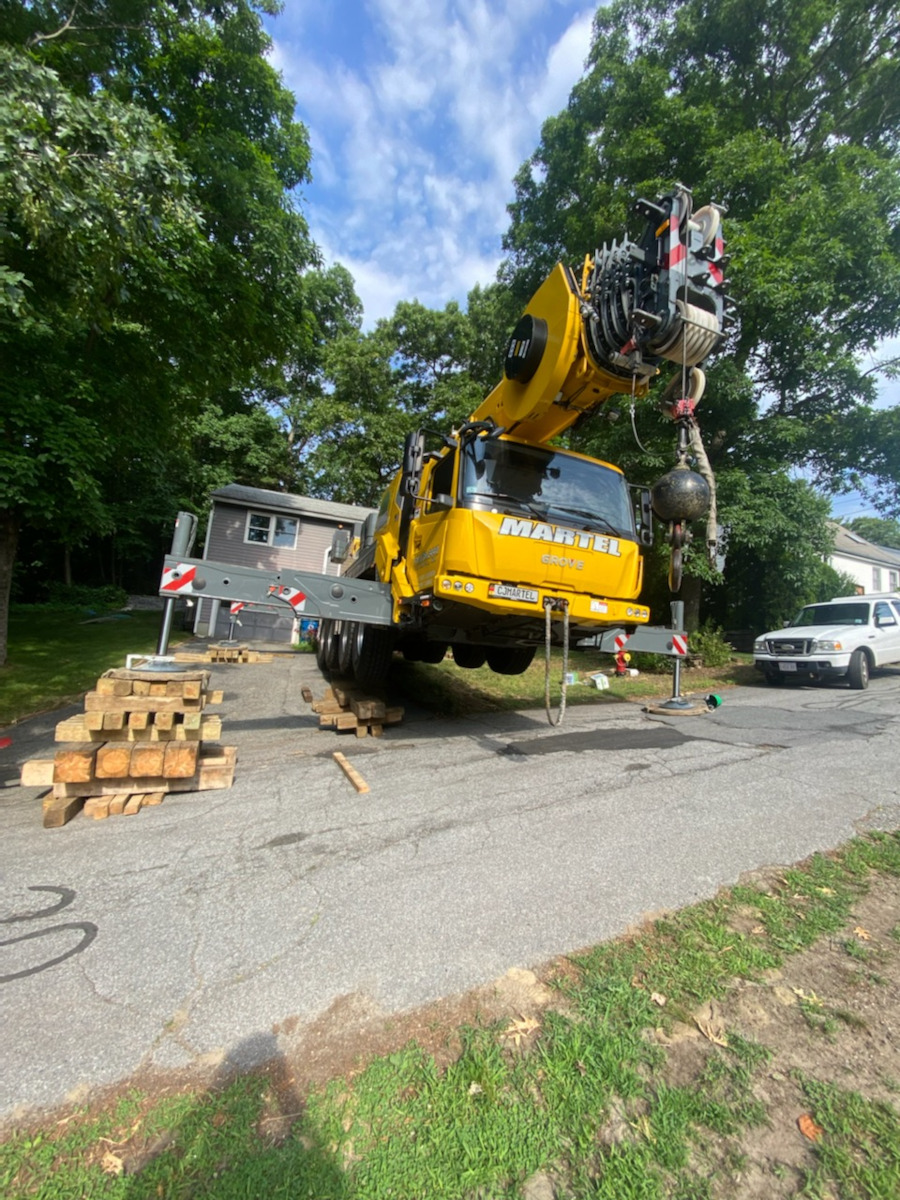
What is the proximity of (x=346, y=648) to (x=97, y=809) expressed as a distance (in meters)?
4.45

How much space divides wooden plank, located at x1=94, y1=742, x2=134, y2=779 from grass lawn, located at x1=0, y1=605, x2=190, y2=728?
346cm

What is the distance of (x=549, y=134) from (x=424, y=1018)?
22.6m

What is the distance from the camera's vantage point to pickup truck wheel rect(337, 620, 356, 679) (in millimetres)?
7465

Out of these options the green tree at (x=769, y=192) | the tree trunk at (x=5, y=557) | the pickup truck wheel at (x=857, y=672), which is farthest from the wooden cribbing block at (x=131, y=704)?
the pickup truck wheel at (x=857, y=672)

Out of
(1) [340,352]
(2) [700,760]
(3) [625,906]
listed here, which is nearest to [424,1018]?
(3) [625,906]

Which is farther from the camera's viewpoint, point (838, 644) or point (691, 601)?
point (691, 601)

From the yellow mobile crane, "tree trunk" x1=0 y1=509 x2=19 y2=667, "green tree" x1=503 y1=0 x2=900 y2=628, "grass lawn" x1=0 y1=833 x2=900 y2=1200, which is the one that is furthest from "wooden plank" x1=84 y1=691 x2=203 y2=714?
"green tree" x1=503 y1=0 x2=900 y2=628

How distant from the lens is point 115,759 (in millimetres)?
3604

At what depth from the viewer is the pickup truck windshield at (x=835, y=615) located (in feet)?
36.2

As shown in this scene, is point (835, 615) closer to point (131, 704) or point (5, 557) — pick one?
point (131, 704)

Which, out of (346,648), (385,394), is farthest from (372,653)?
(385,394)

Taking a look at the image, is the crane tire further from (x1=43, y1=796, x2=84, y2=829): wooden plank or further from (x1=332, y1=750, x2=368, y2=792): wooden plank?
(x1=43, y1=796, x2=84, y2=829): wooden plank

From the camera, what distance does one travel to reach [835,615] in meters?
11.4

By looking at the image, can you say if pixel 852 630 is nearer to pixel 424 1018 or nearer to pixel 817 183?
pixel 817 183
